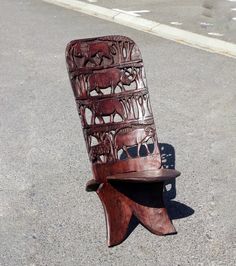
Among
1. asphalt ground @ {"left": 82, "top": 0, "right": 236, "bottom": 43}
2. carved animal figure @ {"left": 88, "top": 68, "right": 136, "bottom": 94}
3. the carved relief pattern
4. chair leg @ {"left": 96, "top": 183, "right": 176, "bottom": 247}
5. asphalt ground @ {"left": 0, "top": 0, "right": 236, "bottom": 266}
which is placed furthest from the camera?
asphalt ground @ {"left": 82, "top": 0, "right": 236, "bottom": 43}

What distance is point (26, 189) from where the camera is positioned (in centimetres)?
Result: 457

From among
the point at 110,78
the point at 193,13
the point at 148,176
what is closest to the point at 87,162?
the point at 110,78

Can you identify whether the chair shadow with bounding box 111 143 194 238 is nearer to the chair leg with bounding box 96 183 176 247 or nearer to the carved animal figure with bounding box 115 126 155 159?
the chair leg with bounding box 96 183 176 247

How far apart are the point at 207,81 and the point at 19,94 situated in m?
2.30

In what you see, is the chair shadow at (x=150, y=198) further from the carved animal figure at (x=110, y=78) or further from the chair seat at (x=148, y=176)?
the carved animal figure at (x=110, y=78)

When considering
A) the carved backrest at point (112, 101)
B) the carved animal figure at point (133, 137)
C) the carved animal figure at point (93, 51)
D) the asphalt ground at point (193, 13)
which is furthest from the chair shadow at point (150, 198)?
the asphalt ground at point (193, 13)

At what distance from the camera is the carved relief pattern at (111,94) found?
4374mm

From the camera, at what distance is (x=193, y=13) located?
32.8ft

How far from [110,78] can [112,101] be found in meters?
0.20

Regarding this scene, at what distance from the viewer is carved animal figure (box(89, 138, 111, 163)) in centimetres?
424

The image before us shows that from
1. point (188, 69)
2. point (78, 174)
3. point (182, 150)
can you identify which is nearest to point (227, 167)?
point (182, 150)

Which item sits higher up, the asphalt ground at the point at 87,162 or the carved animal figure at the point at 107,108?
the carved animal figure at the point at 107,108

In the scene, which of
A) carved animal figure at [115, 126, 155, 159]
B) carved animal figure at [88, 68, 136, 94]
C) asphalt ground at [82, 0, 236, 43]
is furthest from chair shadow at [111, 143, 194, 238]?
asphalt ground at [82, 0, 236, 43]

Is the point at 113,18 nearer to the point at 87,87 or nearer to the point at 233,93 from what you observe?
the point at 233,93
